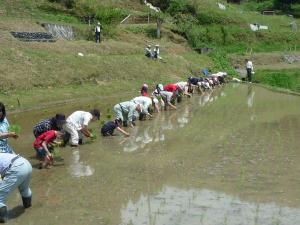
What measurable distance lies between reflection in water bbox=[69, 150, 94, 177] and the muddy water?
21 mm

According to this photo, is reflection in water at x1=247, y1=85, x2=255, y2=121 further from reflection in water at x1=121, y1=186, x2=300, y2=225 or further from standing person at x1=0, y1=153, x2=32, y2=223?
standing person at x1=0, y1=153, x2=32, y2=223

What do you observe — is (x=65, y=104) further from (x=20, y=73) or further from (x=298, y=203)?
(x=298, y=203)

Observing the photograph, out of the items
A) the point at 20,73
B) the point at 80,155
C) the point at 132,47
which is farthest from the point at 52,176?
the point at 132,47

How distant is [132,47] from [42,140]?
24.5 m

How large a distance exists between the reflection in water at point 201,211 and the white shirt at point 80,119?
4315mm

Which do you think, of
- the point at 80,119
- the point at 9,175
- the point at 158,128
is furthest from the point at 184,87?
the point at 9,175

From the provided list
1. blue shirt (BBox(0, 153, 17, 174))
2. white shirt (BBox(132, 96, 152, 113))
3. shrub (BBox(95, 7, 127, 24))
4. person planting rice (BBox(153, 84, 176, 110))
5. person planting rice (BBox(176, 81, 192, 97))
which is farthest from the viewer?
shrub (BBox(95, 7, 127, 24))

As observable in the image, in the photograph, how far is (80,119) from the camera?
13.6 m

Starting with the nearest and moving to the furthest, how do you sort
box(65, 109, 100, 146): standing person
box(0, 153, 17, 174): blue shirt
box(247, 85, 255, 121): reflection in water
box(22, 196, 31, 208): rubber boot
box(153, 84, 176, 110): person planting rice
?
box(0, 153, 17, 174): blue shirt
box(22, 196, 31, 208): rubber boot
box(65, 109, 100, 146): standing person
box(247, 85, 255, 121): reflection in water
box(153, 84, 176, 110): person planting rice

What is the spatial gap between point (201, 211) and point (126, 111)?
26.9 ft

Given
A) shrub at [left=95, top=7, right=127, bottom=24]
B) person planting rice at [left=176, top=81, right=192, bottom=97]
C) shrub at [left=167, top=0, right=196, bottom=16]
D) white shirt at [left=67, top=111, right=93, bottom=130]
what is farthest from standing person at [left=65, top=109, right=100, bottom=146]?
shrub at [left=167, top=0, right=196, bottom=16]

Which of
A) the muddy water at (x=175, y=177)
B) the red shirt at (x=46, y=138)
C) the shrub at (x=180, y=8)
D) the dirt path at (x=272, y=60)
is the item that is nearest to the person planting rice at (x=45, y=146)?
the red shirt at (x=46, y=138)

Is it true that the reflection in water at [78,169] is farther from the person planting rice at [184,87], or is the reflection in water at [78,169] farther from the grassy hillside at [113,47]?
the person planting rice at [184,87]

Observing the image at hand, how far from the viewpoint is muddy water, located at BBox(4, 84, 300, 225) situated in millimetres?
8648
